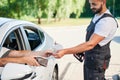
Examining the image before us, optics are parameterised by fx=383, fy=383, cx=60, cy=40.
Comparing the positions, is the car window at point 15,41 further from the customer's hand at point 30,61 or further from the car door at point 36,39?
the customer's hand at point 30,61

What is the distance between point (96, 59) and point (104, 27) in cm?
45

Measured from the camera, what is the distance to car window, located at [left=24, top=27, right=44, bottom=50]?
6280 mm

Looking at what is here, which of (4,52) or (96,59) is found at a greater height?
(4,52)

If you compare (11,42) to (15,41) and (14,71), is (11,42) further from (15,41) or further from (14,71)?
(14,71)

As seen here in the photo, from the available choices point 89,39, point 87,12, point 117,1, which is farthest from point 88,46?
point 117,1

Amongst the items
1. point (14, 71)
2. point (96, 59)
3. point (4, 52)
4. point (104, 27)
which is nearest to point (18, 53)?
point (4, 52)

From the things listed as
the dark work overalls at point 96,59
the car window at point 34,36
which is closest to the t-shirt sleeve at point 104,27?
the dark work overalls at point 96,59

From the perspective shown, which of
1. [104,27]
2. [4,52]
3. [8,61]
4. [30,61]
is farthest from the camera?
[4,52]

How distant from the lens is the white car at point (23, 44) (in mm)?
3787

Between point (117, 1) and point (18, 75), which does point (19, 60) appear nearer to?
point (18, 75)

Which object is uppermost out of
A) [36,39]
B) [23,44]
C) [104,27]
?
[104,27]

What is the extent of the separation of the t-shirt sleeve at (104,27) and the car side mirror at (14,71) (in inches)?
41.1

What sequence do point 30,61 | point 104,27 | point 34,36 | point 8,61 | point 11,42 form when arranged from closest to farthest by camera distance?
1. point 30,61
2. point 8,61
3. point 104,27
4. point 11,42
5. point 34,36

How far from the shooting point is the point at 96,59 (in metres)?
4.68
